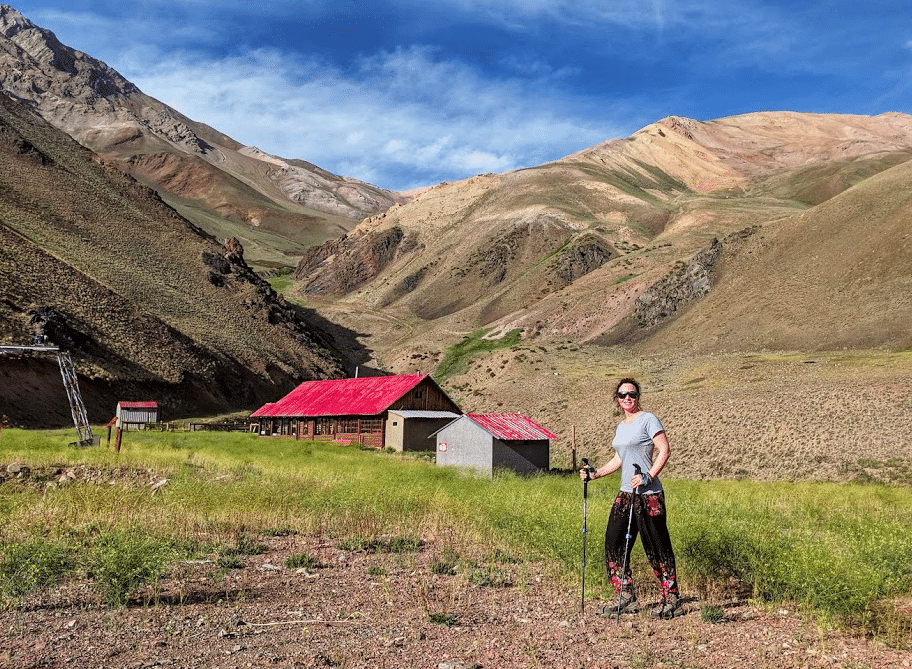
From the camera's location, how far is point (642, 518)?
949cm

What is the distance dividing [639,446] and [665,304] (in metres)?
77.9

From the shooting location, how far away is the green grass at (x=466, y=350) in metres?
87.3

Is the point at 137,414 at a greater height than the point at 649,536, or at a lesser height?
greater

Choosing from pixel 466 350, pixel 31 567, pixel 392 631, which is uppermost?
pixel 466 350

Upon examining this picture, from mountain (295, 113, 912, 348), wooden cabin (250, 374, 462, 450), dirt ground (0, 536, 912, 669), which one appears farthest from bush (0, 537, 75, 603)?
mountain (295, 113, 912, 348)

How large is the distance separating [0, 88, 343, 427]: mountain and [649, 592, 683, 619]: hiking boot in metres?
46.8

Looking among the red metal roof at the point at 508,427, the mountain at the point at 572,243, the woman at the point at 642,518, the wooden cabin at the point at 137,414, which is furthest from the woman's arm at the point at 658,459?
the mountain at the point at 572,243

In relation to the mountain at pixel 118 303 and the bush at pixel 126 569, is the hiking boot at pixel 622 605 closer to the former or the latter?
the bush at pixel 126 569

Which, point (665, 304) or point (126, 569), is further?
point (665, 304)

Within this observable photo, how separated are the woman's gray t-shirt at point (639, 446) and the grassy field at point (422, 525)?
185cm

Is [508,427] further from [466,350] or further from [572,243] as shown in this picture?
[572,243]

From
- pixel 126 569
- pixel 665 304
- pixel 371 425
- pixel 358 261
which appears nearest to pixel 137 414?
pixel 371 425

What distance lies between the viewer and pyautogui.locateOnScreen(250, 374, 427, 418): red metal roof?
51.7 meters

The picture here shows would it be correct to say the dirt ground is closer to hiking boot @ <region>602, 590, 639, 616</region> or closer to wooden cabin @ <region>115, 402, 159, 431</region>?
hiking boot @ <region>602, 590, 639, 616</region>
